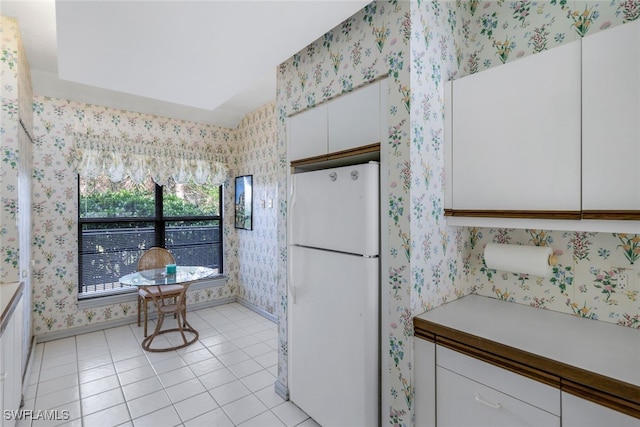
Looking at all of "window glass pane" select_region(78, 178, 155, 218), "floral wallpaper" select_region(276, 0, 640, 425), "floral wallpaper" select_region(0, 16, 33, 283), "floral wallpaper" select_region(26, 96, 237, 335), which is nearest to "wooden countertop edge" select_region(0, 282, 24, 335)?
"floral wallpaper" select_region(0, 16, 33, 283)

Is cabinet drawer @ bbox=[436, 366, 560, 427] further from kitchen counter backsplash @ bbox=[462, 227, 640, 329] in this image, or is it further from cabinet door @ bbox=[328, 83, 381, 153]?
cabinet door @ bbox=[328, 83, 381, 153]

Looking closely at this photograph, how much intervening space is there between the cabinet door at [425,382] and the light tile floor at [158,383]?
2.93 feet

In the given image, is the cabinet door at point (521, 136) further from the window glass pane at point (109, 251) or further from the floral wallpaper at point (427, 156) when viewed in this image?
the window glass pane at point (109, 251)

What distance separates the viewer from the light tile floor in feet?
7.41

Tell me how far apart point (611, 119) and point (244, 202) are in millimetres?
4019

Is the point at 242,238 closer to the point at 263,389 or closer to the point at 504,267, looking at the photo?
the point at 263,389

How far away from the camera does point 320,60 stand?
2.15 metres

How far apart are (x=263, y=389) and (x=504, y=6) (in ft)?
10.6

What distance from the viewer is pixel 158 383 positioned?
8.80 feet

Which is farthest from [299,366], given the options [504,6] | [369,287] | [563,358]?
[504,6]

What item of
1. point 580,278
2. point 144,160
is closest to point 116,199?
point 144,160

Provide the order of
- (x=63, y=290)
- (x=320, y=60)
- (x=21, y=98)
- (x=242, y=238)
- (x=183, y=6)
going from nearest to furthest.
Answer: (x=183, y=6) < (x=320, y=60) < (x=21, y=98) < (x=63, y=290) < (x=242, y=238)

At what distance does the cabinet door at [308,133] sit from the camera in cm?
214

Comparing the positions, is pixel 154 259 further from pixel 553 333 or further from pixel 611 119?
pixel 611 119
